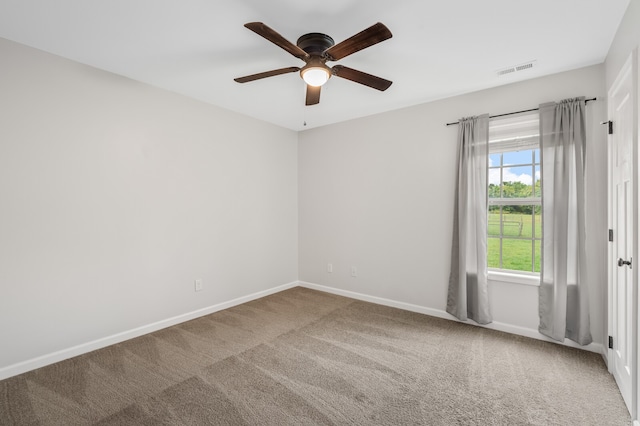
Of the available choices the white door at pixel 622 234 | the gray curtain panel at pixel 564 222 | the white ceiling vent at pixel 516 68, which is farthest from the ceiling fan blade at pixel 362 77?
the gray curtain panel at pixel 564 222

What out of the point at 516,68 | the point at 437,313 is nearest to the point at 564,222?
the point at 516,68

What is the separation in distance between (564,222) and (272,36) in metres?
2.88

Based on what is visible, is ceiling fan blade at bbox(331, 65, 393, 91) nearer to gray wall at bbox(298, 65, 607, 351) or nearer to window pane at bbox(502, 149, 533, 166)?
gray wall at bbox(298, 65, 607, 351)

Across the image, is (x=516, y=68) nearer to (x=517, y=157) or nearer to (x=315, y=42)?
(x=517, y=157)

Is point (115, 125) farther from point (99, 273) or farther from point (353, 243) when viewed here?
point (353, 243)

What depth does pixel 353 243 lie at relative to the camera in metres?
4.32

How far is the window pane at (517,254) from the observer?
10.3ft

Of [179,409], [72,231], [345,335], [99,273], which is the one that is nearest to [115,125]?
[72,231]

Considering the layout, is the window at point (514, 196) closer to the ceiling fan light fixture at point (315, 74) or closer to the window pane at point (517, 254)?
the window pane at point (517, 254)

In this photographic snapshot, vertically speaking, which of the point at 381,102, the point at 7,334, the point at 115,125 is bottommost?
the point at 7,334

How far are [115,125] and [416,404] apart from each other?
3438 mm

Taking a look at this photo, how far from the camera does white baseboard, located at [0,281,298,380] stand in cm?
235

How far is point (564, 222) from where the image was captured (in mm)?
2729

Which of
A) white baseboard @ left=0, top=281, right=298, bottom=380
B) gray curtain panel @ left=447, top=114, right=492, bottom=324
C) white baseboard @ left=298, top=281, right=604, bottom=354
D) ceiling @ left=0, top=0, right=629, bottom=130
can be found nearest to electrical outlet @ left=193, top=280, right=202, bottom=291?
white baseboard @ left=0, top=281, right=298, bottom=380
